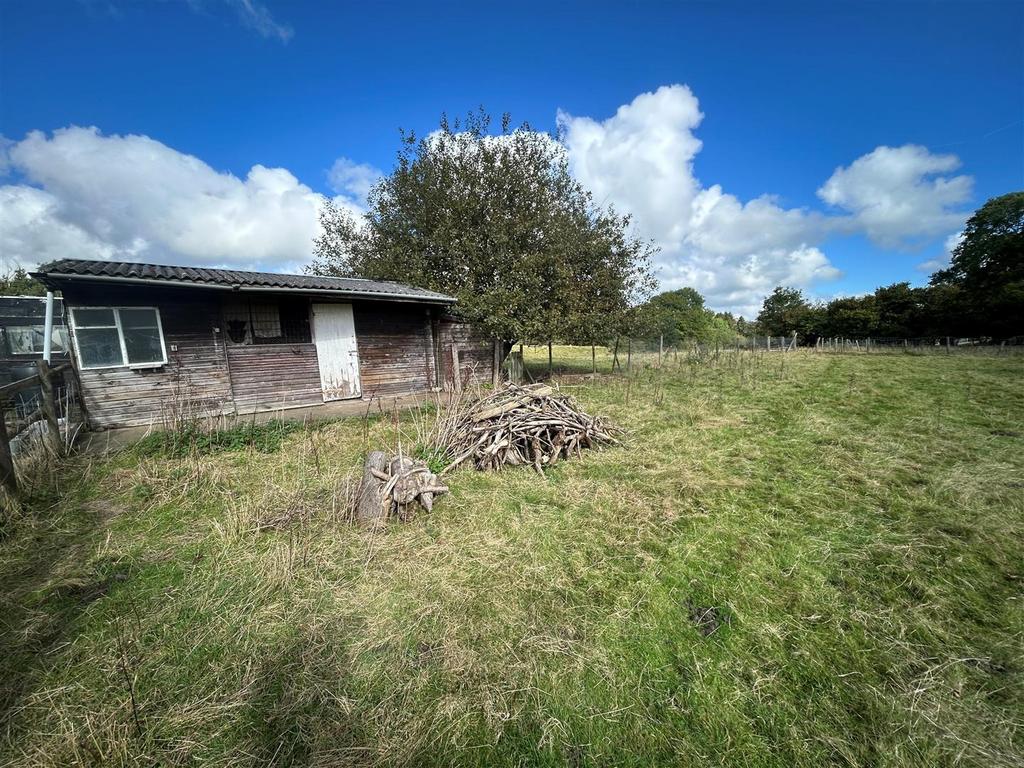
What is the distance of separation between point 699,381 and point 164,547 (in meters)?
13.0

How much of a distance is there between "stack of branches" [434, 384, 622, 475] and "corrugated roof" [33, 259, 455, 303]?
455 cm

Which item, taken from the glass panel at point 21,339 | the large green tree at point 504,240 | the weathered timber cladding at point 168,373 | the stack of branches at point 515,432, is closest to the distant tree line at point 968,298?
the large green tree at point 504,240

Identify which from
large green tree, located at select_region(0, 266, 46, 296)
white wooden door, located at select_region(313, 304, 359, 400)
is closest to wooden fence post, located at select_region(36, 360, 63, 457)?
white wooden door, located at select_region(313, 304, 359, 400)

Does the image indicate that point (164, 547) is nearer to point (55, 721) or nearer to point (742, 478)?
point (55, 721)

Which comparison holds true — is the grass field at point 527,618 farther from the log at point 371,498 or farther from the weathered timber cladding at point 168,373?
the weathered timber cladding at point 168,373

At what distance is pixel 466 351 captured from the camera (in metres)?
11.4

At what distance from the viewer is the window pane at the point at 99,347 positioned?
7023mm

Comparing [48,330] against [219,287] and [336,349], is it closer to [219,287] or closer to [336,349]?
[219,287]

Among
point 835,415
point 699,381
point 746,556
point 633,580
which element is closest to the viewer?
point 633,580

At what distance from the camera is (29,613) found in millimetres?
2582

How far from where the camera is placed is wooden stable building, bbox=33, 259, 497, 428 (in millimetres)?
7027

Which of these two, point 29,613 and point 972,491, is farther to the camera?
point 972,491

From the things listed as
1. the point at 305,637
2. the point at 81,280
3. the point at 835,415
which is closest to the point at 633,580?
the point at 305,637

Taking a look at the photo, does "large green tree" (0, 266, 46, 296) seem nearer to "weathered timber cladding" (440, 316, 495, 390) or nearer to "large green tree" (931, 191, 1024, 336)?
"weathered timber cladding" (440, 316, 495, 390)
